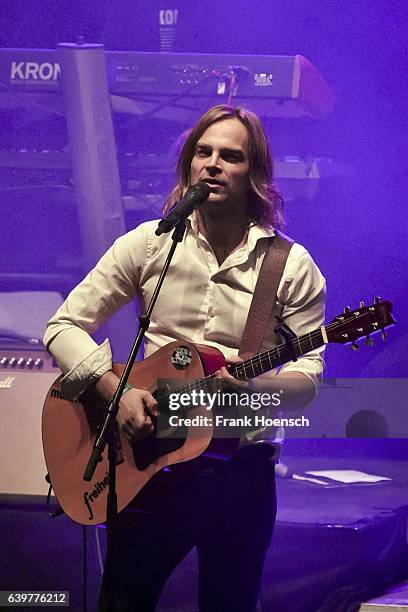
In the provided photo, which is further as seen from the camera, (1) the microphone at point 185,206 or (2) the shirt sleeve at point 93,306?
(2) the shirt sleeve at point 93,306

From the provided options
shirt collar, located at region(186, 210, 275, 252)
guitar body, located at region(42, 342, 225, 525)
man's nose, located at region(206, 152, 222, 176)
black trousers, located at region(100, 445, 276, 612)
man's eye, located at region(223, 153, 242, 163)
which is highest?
man's eye, located at region(223, 153, 242, 163)

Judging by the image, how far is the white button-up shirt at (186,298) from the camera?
3223mm

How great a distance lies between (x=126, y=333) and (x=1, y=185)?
933mm

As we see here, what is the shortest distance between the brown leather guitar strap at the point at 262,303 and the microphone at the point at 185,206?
11.6 inches

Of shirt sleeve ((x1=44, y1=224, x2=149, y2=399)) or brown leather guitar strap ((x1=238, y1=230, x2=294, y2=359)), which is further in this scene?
shirt sleeve ((x1=44, y1=224, x2=149, y2=399))

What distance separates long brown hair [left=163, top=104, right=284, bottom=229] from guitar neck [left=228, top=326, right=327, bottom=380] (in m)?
0.43

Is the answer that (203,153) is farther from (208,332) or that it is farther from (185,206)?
(208,332)

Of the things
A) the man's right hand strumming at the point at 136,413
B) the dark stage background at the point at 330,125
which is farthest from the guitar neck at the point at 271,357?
the dark stage background at the point at 330,125

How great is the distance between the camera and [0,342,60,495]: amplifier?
14.7ft

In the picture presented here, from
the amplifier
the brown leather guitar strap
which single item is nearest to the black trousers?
the brown leather guitar strap

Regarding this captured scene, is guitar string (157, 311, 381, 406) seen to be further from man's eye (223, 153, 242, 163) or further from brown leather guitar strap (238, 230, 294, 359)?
man's eye (223, 153, 242, 163)

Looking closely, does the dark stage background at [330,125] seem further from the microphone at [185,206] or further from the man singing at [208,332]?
the microphone at [185,206]

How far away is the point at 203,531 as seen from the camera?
3.10 meters

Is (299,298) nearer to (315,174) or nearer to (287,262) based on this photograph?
(287,262)
